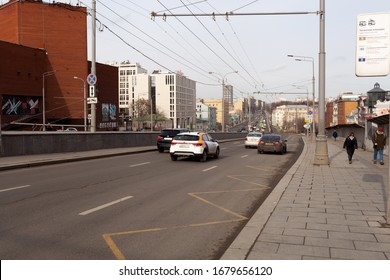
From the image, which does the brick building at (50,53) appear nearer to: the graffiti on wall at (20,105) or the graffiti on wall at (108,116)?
the graffiti on wall at (20,105)

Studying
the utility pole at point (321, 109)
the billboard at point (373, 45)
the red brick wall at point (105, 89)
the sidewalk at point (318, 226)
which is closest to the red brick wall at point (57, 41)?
the red brick wall at point (105, 89)

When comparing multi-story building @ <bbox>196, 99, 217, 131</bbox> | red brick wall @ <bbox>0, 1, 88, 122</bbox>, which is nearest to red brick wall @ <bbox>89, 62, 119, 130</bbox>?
red brick wall @ <bbox>0, 1, 88, 122</bbox>

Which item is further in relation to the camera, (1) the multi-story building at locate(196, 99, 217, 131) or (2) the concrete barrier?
(1) the multi-story building at locate(196, 99, 217, 131)

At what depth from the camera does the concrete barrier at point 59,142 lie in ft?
59.3

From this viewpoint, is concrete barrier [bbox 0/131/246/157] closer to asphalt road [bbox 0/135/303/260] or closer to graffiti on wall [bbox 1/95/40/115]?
asphalt road [bbox 0/135/303/260]

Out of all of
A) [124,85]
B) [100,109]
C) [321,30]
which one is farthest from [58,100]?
[124,85]

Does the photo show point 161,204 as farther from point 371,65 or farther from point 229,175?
point 229,175

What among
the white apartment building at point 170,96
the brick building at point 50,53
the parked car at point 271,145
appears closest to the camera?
the parked car at point 271,145

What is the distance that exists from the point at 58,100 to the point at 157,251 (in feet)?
199

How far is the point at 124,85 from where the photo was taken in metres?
166

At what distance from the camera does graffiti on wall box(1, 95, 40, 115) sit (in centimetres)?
5159

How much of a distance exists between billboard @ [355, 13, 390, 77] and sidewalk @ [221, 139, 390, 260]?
2.55m

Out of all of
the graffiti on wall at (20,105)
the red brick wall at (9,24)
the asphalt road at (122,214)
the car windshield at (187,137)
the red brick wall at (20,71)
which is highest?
the red brick wall at (9,24)

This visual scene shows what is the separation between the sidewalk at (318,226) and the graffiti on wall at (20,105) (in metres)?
50.1
